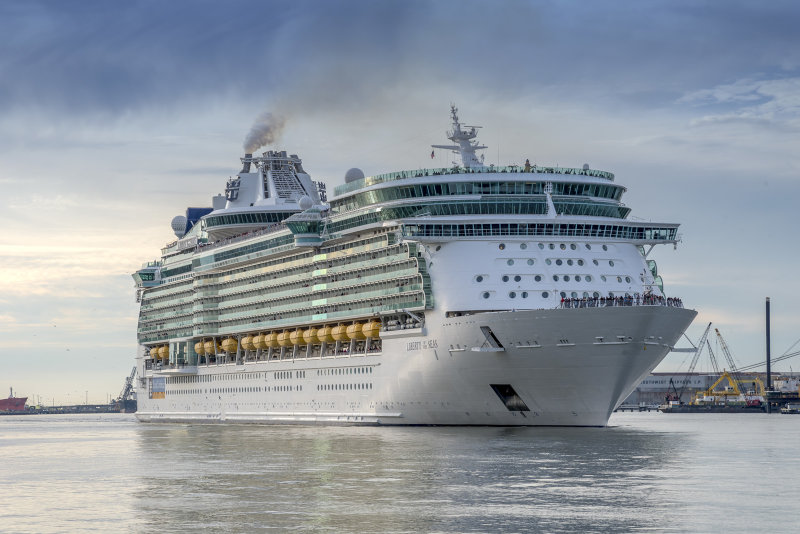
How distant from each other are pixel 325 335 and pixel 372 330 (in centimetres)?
704

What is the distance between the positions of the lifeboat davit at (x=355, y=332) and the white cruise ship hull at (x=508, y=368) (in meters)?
1.40

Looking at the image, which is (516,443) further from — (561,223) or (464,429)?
(561,223)

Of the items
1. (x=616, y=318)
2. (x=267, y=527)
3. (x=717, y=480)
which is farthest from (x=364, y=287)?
(x=267, y=527)

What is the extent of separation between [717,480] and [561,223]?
2996cm

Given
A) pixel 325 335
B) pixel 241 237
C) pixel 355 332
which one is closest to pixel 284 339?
pixel 325 335

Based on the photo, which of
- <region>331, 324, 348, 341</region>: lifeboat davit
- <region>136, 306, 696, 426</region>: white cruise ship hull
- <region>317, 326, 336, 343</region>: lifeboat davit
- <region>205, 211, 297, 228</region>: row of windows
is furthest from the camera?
<region>205, 211, 297, 228</region>: row of windows

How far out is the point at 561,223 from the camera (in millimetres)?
72688

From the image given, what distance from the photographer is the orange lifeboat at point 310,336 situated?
88.2m

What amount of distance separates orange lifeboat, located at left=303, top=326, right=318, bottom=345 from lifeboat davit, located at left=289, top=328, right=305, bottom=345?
90 centimetres

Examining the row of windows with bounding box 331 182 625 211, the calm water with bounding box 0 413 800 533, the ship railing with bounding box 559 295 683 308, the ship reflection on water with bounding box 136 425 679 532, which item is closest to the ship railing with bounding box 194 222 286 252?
the row of windows with bounding box 331 182 625 211

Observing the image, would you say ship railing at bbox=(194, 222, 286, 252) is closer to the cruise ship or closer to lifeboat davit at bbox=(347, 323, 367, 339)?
the cruise ship

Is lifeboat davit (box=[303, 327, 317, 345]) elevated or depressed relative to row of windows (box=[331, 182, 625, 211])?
depressed

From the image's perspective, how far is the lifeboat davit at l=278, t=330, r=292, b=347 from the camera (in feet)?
302

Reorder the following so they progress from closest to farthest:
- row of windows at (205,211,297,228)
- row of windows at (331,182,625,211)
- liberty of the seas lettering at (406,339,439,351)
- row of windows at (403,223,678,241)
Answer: liberty of the seas lettering at (406,339,439,351) < row of windows at (403,223,678,241) < row of windows at (331,182,625,211) < row of windows at (205,211,297,228)
